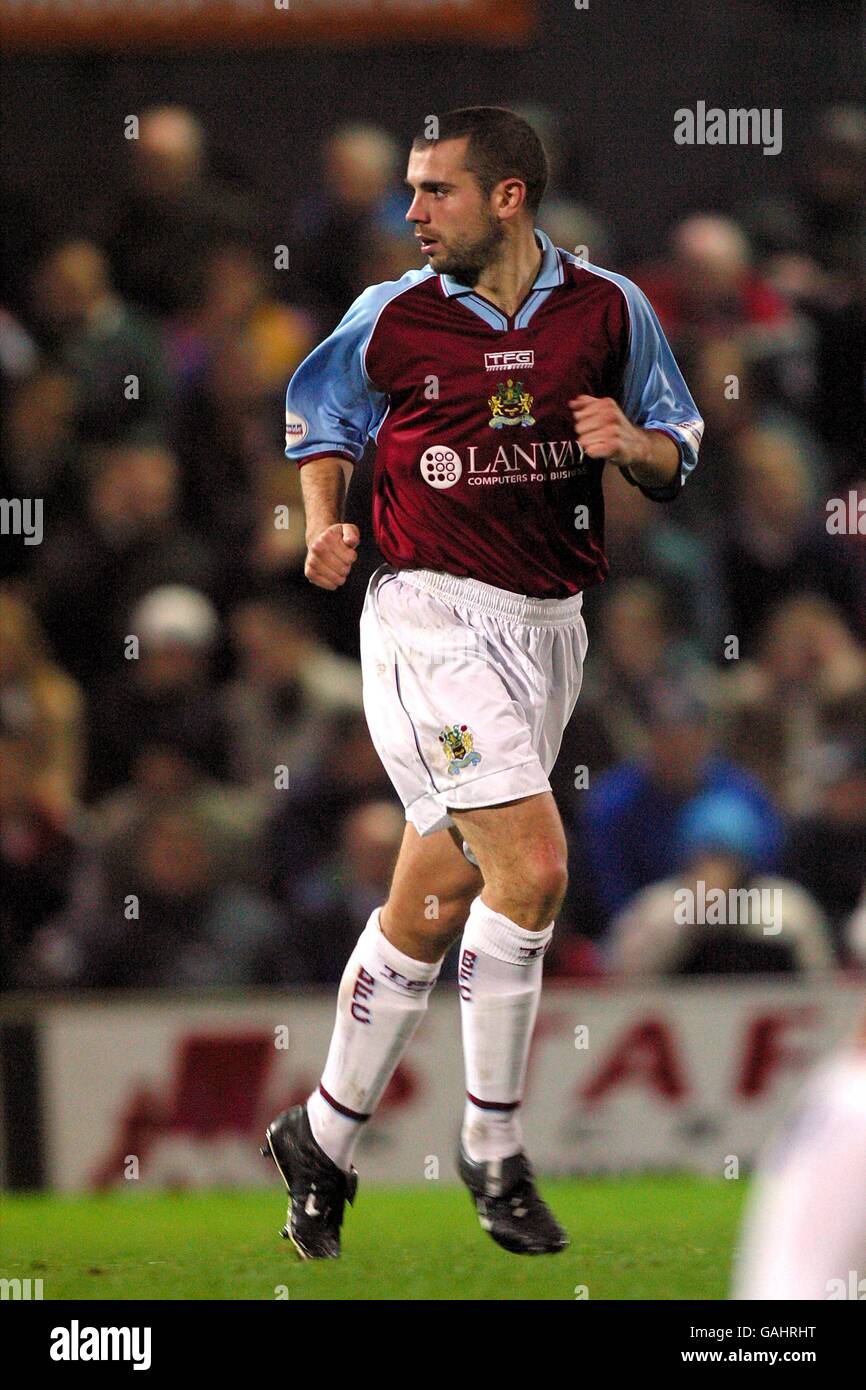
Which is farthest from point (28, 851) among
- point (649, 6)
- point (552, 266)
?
point (649, 6)

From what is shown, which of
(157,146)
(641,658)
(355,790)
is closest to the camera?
(355,790)

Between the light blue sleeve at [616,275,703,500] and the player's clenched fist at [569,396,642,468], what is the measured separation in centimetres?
24

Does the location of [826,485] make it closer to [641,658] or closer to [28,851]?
[641,658]

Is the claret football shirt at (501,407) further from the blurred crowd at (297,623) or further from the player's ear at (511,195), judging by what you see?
the blurred crowd at (297,623)

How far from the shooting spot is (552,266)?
5.04 meters

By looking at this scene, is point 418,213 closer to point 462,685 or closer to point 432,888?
point 462,685

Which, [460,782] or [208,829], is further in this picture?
[208,829]

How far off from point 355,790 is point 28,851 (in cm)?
123

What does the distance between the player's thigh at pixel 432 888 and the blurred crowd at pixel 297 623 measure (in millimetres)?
1821

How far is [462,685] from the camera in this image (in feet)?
16.1

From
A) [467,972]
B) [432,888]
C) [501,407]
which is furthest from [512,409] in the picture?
[467,972]

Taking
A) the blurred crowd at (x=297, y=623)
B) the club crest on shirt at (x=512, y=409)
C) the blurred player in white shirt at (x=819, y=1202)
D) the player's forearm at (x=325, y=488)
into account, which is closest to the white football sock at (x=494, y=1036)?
the player's forearm at (x=325, y=488)

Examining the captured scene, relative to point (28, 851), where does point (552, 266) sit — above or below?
above

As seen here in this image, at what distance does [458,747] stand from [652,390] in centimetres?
96
